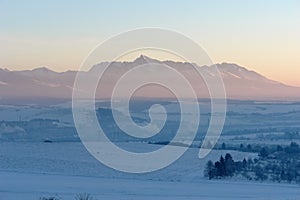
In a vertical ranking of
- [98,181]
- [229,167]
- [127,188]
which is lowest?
[127,188]

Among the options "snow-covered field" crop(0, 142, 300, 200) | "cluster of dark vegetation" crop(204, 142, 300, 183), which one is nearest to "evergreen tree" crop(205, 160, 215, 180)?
"cluster of dark vegetation" crop(204, 142, 300, 183)

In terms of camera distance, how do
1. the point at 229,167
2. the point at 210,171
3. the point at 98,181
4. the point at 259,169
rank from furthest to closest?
the point at 259,169
the point at 229,167
the point at 210,171
the point at 98,181

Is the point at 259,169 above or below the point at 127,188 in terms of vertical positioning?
above

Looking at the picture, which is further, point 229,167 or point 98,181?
point 229,167

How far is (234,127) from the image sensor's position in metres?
117

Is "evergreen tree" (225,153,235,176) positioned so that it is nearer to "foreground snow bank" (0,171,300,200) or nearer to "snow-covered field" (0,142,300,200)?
"snow-covered field" (0,142,300,200)

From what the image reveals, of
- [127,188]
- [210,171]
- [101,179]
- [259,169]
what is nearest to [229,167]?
[210,171]

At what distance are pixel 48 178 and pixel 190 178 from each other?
8.98 meters

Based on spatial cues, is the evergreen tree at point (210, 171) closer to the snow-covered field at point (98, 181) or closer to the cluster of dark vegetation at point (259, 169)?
the cluster of dark vegetation at point (259, 169)

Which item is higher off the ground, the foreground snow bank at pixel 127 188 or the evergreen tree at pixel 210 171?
the evergreen tree at pixel 210 171

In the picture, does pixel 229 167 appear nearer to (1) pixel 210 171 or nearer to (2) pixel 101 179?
(1) pixel 210 171

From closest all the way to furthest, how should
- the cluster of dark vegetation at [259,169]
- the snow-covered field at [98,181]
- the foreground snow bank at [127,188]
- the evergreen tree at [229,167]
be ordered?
the foreground snow bank at [127,188] → the snow-covered field at [98,181] → the cluster of dark vegetation at [259,169] → the evergreen tree at [229,167]

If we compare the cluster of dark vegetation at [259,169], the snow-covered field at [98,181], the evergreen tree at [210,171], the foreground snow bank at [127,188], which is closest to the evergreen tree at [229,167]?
the cluster of dark vegetation at [259,169]

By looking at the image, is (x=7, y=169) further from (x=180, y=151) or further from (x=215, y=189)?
(x=180, y=151)
